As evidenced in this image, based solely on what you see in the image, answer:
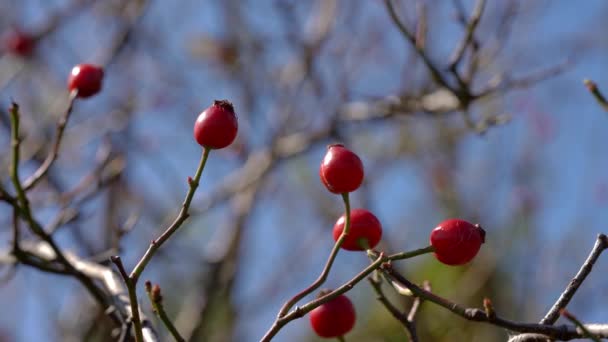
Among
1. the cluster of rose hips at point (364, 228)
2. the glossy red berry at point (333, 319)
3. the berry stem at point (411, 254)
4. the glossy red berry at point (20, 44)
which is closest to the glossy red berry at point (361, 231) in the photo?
the cluster of rose hips at point (364, 228)

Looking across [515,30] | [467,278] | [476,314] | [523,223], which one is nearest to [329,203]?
[467,278]

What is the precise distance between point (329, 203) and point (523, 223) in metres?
1.69

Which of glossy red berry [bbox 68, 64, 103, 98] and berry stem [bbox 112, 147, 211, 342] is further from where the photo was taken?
glossy red berry [bbox 68, 64, 103, 98]

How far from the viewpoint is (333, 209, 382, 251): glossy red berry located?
1.44 metres

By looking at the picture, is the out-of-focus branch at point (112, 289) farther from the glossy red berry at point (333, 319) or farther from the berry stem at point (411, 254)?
the berry stem at point (411, 254)

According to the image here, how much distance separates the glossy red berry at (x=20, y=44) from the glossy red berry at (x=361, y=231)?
3.40 m

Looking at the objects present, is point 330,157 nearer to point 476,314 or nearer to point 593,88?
point 476,314

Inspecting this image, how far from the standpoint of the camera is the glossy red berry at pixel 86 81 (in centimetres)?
198

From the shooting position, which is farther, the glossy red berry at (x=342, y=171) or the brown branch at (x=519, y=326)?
the glossy red berry at (x=342, y=171)

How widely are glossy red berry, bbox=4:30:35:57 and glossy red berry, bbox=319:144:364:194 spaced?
3.37 m

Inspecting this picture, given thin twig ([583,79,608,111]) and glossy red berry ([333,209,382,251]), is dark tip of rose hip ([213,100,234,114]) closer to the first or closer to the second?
glossy red berry ([333,209,382,251])

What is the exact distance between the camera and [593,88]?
5.11ft

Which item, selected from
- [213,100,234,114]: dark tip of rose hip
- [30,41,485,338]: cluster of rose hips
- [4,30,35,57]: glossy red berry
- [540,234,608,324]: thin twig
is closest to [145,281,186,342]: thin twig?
[30,41,485,338]: cluster of rose hips

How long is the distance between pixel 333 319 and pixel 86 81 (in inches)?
40.5
